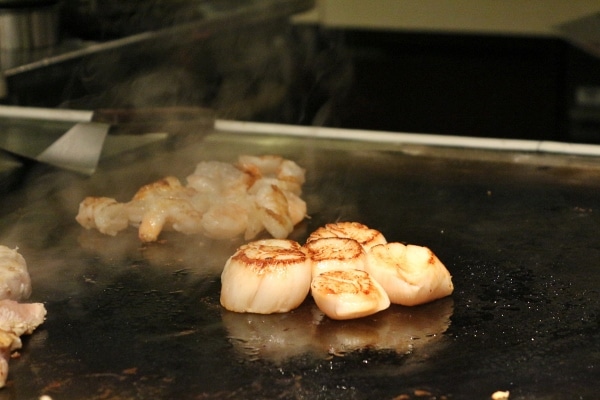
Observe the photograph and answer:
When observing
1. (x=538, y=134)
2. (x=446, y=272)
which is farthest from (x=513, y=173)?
(x=538, y=134)

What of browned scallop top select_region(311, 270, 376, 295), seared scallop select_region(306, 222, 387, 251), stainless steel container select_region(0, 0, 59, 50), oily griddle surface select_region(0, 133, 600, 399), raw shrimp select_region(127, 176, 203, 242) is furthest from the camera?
stainless steel container select_region(0, 0, 59, 50)

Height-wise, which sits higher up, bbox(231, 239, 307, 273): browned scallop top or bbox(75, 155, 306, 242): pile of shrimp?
bbox(231, 239, 307, 273): browned scallop top

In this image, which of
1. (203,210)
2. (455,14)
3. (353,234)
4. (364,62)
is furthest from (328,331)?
(455,14)

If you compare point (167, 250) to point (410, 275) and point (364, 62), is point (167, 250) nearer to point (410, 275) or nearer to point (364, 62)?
point (410, 275)

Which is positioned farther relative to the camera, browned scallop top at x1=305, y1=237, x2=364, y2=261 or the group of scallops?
browned scallop top at x1=305, y1=237, x2=364, y2=261

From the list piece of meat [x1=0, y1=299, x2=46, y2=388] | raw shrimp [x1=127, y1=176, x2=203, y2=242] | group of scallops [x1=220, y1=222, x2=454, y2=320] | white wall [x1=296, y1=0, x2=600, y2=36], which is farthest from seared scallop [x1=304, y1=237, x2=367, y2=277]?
white wall [x1=296, y1=0, x2=600, y2=36]

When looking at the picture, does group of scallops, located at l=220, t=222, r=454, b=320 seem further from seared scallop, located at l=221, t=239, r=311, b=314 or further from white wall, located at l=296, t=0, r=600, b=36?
white wall, located at l=296, t=0, r=600, b=36
